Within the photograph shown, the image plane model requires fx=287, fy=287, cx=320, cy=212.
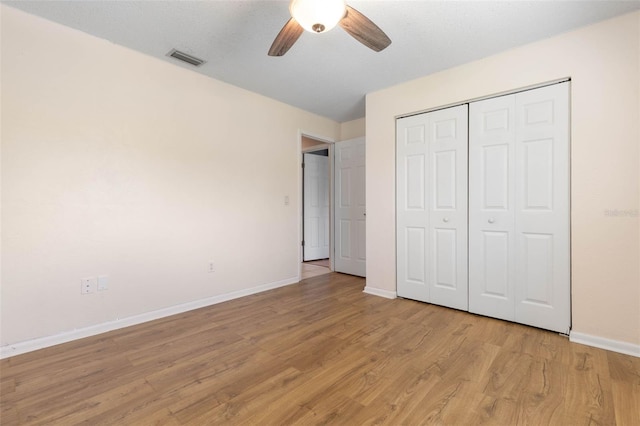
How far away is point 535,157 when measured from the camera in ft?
7.96

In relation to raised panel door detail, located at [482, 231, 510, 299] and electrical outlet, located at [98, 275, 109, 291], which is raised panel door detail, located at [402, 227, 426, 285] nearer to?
raised panel door detail, located at [482, 231, 510, 299]

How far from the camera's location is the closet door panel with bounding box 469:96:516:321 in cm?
257

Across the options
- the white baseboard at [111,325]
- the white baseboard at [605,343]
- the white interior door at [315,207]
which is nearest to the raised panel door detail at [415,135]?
the white baseboard at [605,343]

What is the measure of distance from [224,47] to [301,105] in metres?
1.55

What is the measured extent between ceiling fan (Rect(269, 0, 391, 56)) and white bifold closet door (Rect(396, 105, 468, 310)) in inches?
54.2

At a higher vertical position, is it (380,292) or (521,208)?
(521,208)

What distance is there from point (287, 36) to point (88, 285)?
8.09 ft

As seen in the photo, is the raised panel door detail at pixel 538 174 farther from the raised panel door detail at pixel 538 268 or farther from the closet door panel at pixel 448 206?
the closet door panel at pixel 448 206

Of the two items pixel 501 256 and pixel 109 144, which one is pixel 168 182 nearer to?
pixel 109 144

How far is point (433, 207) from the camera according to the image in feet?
9.96

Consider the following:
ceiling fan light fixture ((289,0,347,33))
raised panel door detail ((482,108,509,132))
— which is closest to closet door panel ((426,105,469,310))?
raised panel door detail ((482,108,509,132))

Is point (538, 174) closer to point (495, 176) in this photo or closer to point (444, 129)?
point (495, 176)

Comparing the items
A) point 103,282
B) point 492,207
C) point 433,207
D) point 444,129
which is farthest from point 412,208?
point 103,282

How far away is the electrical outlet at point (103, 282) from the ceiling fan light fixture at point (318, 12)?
249 centimetres
